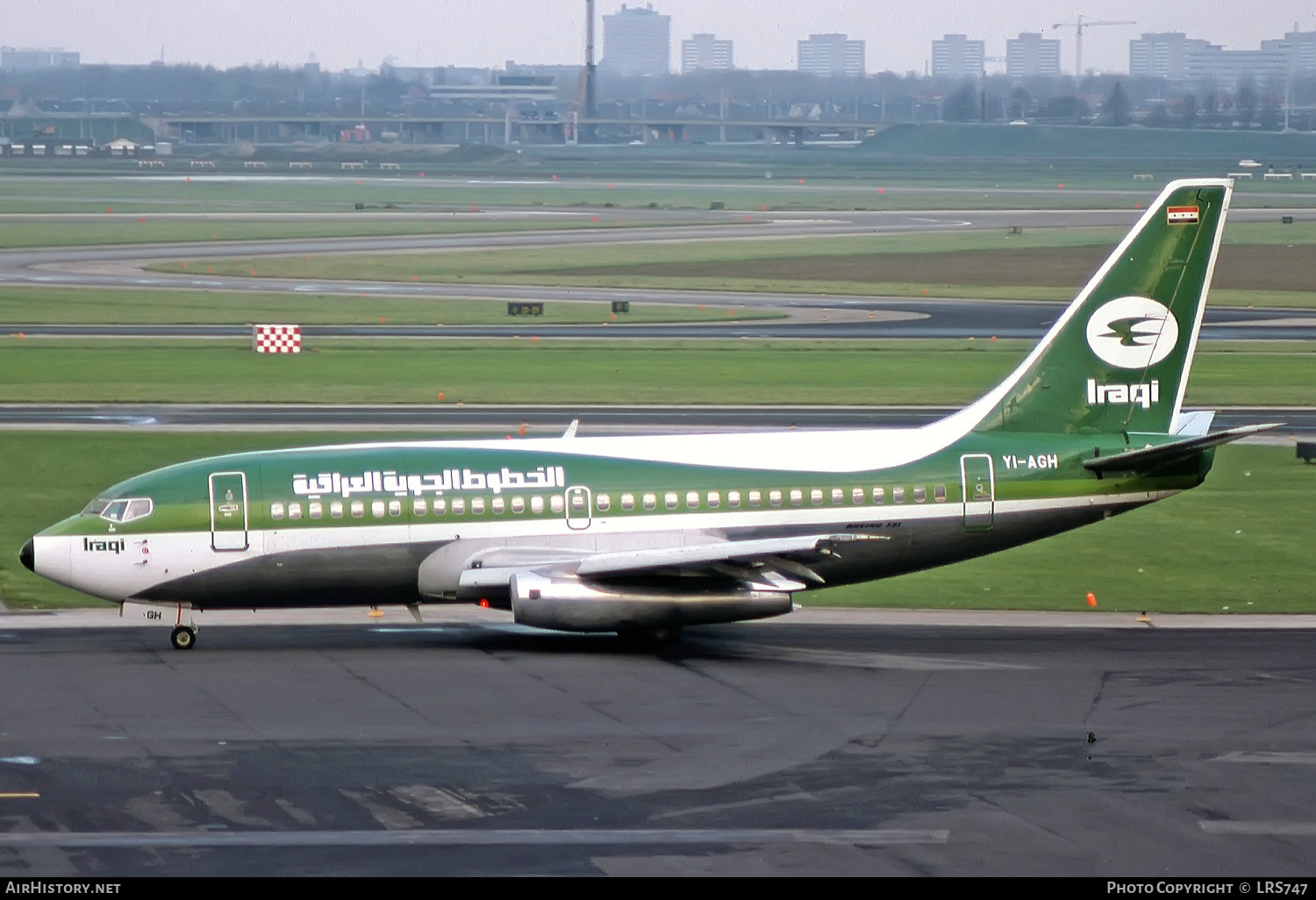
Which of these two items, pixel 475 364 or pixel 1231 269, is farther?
pixel 1231 269

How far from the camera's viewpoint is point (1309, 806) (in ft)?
75.5

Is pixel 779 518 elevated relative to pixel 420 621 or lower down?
elevated

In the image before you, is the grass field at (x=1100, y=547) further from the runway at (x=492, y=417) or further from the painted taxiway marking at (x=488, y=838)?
the painted taxiway marking at (x=488, y=838)

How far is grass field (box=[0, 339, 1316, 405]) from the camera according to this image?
66438mm

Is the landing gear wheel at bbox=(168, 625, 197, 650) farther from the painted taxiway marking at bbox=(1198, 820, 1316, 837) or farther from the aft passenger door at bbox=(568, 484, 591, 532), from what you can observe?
the painted taxiway marking at bbox=(1198, 820, 1316, 837)

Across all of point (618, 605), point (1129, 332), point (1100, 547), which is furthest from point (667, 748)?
point (1100, 547)

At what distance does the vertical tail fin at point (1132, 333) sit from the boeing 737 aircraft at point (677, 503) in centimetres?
4

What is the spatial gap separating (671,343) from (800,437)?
4925 centimetres

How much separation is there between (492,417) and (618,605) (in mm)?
30419

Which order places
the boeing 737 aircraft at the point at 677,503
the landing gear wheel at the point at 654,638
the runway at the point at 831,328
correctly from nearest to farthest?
the boeing 737 aircraft at the point at 677,503 → the landing gear wheel at the point at 654,638 → the runway at the point at 831,328

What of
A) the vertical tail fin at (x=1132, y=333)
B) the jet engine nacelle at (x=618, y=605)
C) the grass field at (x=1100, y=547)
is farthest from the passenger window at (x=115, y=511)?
the vertical tail fin at (x=1132, y=333)

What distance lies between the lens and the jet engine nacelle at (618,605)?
31.4 metres
